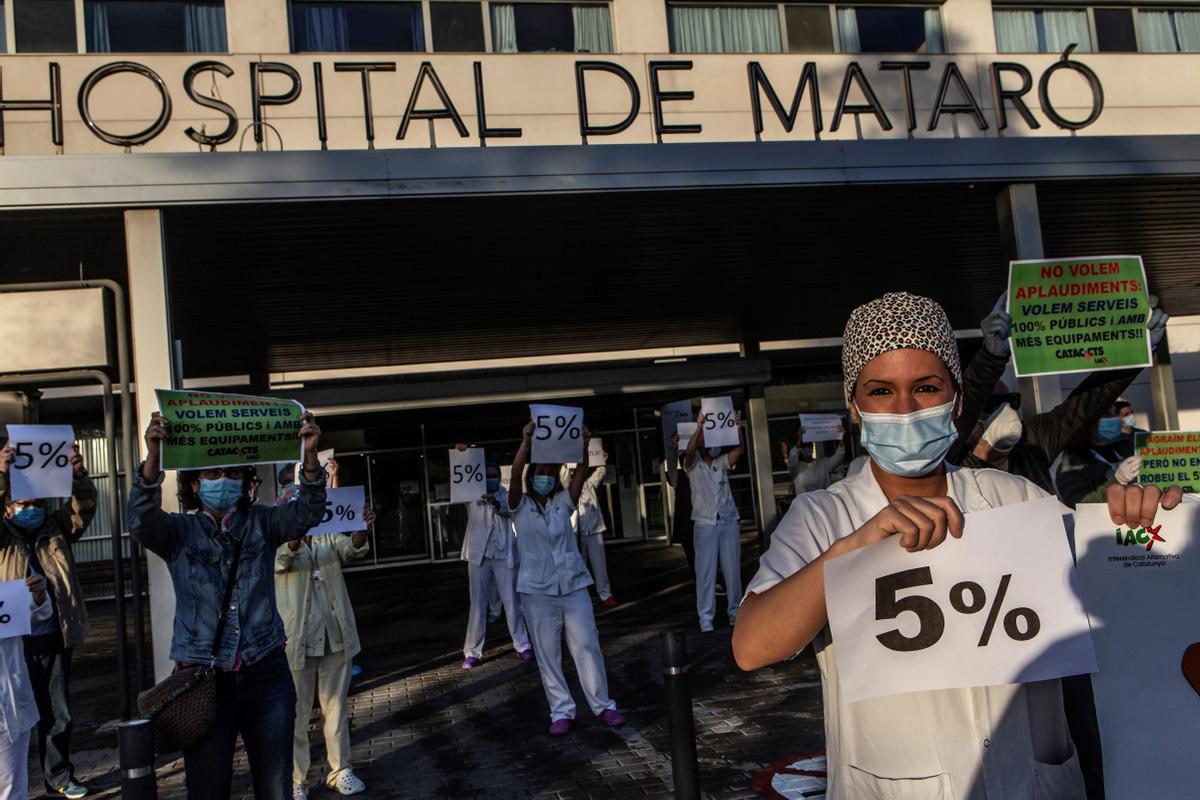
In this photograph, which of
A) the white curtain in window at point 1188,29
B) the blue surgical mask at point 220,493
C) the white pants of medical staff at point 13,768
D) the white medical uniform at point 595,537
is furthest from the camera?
the white curtain in window at point 1188,29

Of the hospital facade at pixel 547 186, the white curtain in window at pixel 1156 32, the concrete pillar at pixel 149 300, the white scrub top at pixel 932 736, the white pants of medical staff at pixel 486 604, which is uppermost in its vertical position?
the white curtain in window at pixel 1156 32

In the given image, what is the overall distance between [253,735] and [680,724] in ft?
5.87

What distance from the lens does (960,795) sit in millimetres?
1939

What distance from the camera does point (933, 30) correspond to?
48.6 ft

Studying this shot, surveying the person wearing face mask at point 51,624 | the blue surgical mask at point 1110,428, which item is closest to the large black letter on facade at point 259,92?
the person wearing face mask at point 51,624

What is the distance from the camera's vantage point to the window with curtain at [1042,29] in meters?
15.0

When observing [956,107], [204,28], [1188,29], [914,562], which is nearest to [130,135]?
[204,28]

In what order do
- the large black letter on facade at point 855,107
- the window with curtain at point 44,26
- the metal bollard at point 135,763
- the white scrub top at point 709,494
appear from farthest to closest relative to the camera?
the window with curtain at point 44,26, the white scrub top at point 709,494, the large black letter on facade at point 855,107, the metal bollard at point 135,763

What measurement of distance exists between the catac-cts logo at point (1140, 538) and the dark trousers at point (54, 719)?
6.48 metres

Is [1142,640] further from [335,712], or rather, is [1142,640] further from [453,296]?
[453,296]

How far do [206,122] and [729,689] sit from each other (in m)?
8.37

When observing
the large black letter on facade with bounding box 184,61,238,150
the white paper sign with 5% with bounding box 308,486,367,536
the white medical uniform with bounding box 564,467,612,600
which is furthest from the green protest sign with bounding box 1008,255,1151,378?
the white medical uniform with bounding box 564,467,612,600

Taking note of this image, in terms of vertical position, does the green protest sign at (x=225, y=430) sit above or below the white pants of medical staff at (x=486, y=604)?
above

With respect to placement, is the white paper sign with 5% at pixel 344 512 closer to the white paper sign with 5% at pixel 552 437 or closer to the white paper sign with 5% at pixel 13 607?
the white paper sign with 5% at pixel 552 437
